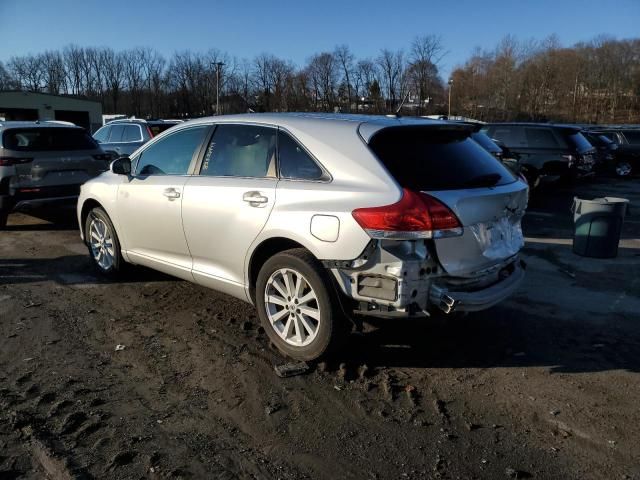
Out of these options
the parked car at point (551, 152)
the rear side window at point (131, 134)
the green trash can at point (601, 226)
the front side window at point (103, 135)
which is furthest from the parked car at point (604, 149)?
the front side window at point (103, 135)

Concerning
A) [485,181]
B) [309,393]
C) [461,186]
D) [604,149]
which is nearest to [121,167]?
[309,393]

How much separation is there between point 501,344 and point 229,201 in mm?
2463

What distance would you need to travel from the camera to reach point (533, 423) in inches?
125

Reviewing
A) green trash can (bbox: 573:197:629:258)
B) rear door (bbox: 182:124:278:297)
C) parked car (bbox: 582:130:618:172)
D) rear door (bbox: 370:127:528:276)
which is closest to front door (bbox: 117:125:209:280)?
rear door (bbox: 182:124:278:297)

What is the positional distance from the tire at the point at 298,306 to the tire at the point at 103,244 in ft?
7.92

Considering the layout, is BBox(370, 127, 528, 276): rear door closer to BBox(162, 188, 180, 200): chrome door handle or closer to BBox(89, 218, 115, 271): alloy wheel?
BBox(162, 188, 180, 200): chrome door handle

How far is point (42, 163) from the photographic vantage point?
8.26 metres

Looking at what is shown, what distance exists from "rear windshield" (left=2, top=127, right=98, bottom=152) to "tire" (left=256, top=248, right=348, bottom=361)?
20.3 feet

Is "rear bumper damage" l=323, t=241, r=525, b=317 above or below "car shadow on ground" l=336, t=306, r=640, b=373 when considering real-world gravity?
above

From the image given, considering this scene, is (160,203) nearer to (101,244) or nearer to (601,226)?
(101,244)

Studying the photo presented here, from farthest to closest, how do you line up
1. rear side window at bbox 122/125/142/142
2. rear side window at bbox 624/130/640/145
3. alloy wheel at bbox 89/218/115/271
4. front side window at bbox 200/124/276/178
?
rear side window at bbox 624/130/640/145
rear side window at bbox 122/125/142/142
alloy wheel at bbox 89/218/115/271
front side window at bbox 200/124/276/178

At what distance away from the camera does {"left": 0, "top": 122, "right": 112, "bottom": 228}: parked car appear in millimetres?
8062

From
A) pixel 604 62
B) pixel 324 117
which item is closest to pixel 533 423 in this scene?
pixel 324 117

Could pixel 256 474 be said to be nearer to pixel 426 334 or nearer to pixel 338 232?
pixel 338 232
